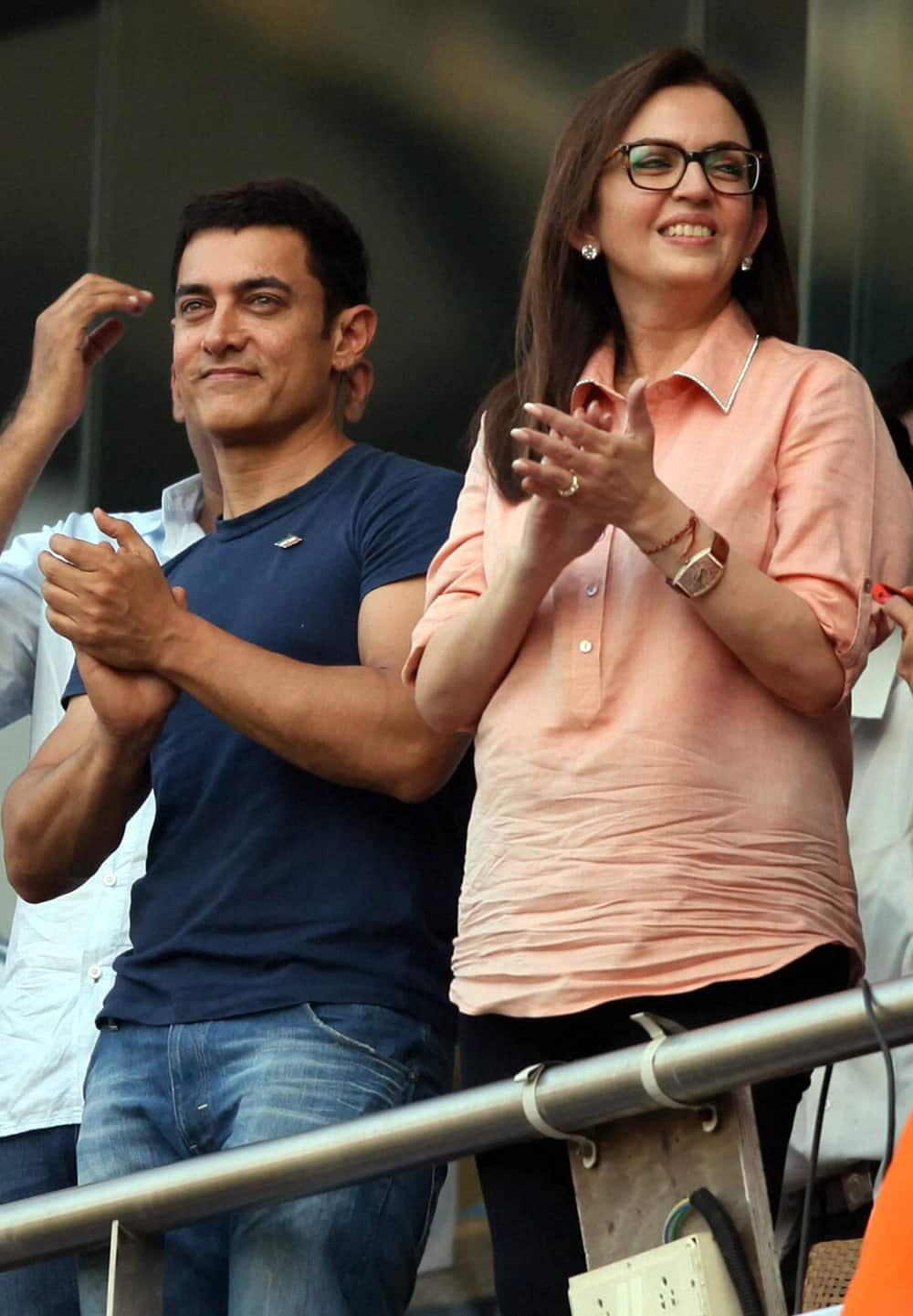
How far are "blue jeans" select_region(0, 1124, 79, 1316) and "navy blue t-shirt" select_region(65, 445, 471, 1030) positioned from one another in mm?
431

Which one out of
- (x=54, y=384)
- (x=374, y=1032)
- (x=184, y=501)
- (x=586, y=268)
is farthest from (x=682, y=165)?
A: (x=54, y=384)

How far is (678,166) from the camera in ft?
9.52

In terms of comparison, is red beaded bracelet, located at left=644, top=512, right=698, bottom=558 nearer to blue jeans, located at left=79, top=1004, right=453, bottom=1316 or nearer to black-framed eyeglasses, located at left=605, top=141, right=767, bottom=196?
black-framed eyeglasses, located at left=605, top=141, right=767, bottom=196

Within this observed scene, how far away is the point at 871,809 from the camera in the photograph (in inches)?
145

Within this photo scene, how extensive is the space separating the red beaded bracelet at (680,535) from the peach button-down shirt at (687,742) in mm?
133

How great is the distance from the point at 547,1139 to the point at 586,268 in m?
1.09

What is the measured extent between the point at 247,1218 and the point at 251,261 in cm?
149

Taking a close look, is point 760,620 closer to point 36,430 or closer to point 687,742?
point 687,742

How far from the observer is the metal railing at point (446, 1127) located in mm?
2262

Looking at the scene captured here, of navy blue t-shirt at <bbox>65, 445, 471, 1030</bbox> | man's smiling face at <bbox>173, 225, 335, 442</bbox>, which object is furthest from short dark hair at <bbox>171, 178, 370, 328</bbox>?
navy blue t-shirt at <bbox>65, 445, 471, 1030</bbox>

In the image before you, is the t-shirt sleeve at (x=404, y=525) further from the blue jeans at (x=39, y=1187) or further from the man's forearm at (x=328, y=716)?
the blue jeans at (x=39, y=1187)

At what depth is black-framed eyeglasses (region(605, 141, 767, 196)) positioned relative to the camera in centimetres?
289

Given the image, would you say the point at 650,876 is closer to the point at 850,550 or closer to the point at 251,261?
the point at 850,550

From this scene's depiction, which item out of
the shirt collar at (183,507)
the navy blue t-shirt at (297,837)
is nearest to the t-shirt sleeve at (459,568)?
the navy blue t-shirt at (297,837)
